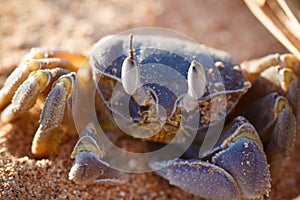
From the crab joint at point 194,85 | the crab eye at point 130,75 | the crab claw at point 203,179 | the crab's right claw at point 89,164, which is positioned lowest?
the crab claw at point 203,179

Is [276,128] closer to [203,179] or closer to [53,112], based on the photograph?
[203,179]

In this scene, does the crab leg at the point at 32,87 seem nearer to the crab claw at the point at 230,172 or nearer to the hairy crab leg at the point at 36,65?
the hairy crab leg at the point at 36,65

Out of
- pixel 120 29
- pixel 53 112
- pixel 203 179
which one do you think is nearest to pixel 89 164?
pixel 53 112

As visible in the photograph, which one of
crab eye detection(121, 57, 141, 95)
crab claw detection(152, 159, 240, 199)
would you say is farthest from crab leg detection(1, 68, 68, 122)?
crab claw detection(152, 159, 240, 199)

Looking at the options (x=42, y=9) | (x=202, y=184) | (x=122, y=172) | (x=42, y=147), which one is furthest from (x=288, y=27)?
(x=42, y=9)

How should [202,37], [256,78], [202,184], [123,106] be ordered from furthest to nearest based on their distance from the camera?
1. [202,37]
2. [256,78]
3. [123,106]
4. [202,184]

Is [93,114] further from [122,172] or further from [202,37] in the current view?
[202,37]

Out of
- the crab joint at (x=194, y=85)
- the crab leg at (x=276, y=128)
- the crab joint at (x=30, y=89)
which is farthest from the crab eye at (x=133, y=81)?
the crab leg at (x=276, y=128)
